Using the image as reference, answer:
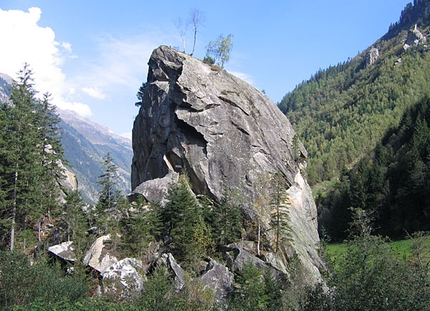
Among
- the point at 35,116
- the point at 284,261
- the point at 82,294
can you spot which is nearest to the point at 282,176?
the point at 284,261

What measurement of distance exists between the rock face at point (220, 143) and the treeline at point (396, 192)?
1161 inches

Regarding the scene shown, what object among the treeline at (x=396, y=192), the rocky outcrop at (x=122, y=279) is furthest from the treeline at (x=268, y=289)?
the treeline at (x=396, y=192)

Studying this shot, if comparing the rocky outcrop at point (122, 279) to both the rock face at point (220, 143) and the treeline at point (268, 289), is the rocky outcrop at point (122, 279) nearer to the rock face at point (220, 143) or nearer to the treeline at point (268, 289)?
the treeline at point (268, 289)

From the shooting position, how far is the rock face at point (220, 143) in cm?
3859

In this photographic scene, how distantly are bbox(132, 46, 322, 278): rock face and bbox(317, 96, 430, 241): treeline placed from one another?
96.7 ft

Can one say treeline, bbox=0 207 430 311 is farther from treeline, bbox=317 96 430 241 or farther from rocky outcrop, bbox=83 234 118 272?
treeline, bbox=317 96 430 241

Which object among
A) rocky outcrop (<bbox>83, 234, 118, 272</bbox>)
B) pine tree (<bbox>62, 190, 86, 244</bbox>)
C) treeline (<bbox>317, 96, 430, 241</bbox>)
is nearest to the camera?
rocky outcrop (<bbox>83, 234, 118, 272</bbox>)

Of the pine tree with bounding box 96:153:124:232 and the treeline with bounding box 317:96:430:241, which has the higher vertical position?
the treeline with bounding box 317:96:430:241

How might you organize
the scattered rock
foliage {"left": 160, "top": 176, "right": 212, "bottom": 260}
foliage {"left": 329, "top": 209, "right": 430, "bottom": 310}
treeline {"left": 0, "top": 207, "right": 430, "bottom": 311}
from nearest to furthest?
1. foliage {"left": 329, "top": 209, "right": 430, "bottom": 310}
2. treeline {"left": 0, "top": 207, "right": 430, "bottom": 311}
3. the scattered rock
4. foliage {"left": 160, "top": 176, "right": 212, "bottom": 260}

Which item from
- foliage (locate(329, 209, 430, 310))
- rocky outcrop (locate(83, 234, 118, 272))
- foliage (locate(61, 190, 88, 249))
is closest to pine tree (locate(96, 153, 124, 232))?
rocky outcrop (locate(83, 234, 118, 272))

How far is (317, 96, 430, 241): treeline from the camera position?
222ft

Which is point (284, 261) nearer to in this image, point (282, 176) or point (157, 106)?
point (282, 176)

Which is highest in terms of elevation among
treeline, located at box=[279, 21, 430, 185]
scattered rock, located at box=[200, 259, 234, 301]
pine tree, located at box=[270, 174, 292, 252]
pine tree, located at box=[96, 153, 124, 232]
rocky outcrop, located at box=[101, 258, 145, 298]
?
treeline, located at box=[279, 21, 430, 185]

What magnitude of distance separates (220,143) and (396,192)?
51.0m
